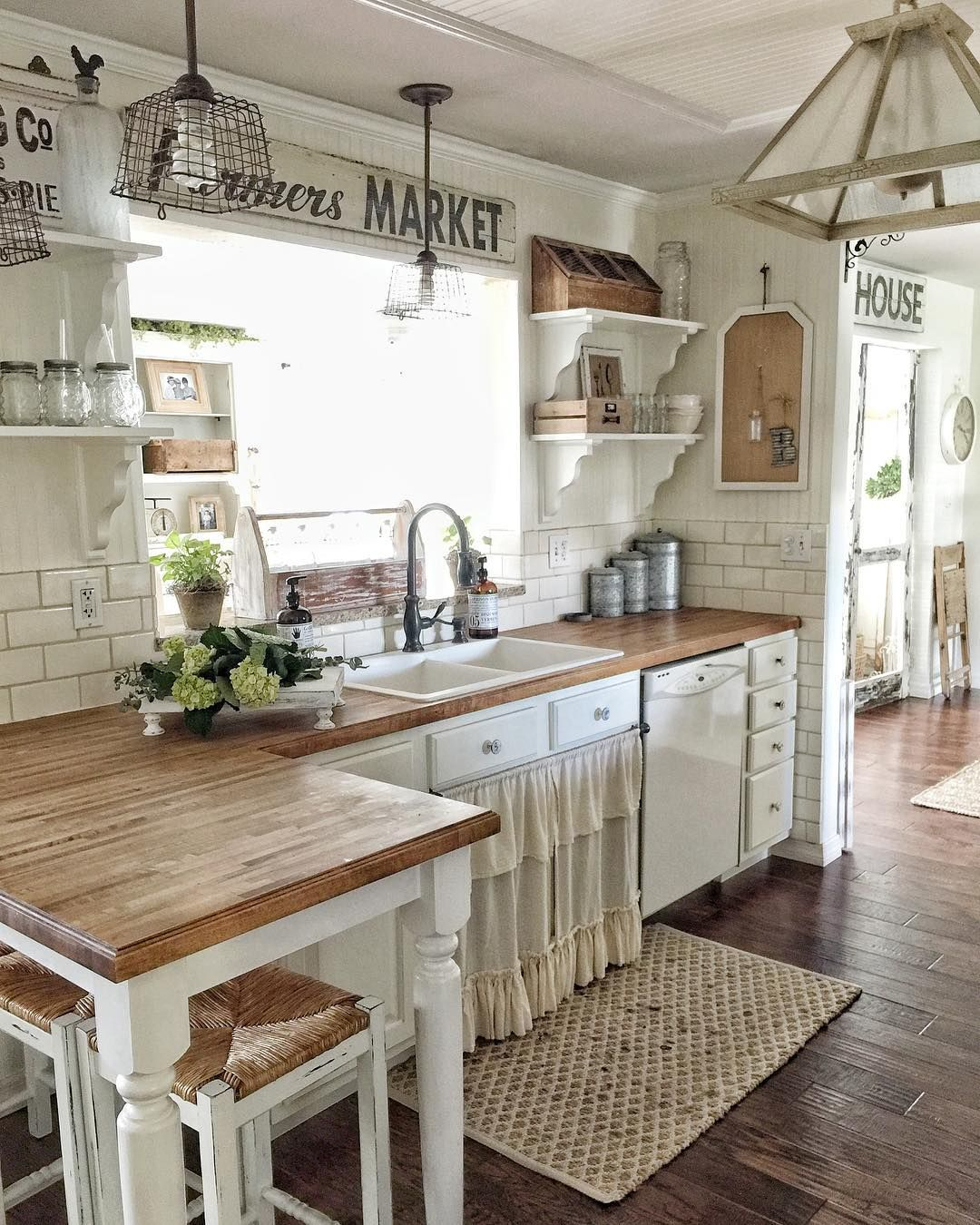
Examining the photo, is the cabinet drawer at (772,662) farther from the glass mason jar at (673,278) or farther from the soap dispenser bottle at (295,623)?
the soap dispenser bottle at (295,623)

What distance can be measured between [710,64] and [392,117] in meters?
0.93

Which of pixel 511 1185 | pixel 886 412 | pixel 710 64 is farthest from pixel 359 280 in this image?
pixel 511 1185

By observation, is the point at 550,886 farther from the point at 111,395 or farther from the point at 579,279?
the point at 579,279

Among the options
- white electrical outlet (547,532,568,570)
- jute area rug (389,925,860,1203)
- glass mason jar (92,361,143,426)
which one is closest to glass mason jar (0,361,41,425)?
glass mason jar (92,361,143,426)

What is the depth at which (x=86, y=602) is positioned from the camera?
2648 mm

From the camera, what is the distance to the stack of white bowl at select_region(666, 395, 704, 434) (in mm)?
4160

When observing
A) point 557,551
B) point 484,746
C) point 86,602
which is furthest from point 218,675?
point 557,551

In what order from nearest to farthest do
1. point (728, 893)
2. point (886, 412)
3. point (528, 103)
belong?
point (528, 103), point (728, 893), point (886, 412)

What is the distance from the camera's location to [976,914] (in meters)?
3.60

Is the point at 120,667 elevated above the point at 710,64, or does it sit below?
below

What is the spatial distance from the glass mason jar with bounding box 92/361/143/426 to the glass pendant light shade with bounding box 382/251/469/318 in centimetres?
91

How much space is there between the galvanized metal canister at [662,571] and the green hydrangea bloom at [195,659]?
224 cm

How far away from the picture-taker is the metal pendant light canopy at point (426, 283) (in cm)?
298

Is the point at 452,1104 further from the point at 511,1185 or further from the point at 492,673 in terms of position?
the point at 492,673
